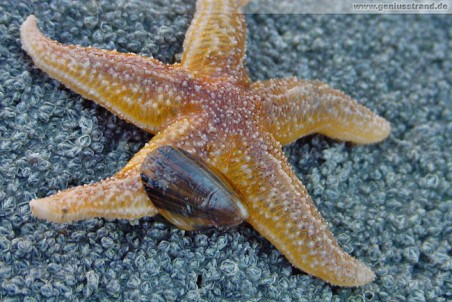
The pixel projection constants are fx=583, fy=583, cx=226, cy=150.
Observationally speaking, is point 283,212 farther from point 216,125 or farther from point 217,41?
point 217,41

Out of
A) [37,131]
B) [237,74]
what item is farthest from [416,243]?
[37,131]

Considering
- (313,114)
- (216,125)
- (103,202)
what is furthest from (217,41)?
(103,202)

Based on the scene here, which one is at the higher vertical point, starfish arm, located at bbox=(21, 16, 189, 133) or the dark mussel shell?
starfish arm, located at bbox=(21, 16, 189, 133)

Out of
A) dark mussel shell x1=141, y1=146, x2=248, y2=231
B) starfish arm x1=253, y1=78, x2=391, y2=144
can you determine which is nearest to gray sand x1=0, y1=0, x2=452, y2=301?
starfish arm x1=253, y1=78, x2=391, y2=144

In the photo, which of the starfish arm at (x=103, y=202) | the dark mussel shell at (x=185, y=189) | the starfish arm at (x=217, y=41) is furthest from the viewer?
the starfish arm at (x=217, y=41)

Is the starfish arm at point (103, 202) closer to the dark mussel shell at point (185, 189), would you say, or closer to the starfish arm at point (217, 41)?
the dark mussel shell at point (185, 189)

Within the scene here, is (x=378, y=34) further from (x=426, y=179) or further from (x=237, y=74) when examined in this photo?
(x=237, y=74)

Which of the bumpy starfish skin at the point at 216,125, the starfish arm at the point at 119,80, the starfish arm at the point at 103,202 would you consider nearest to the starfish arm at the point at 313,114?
the bumpy starfish skin at the point at 216,125

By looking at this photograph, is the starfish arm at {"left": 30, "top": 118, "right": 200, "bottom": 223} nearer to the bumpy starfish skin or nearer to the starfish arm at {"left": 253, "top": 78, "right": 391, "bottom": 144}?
the bumpy starfish skin
